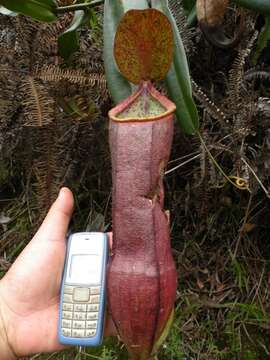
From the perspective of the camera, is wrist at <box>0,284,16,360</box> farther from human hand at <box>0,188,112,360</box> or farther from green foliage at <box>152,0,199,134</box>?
green foliage at <box>152,0,199,134</box>

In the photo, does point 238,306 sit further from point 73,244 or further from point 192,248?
point 73,244

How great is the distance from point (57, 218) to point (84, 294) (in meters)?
0.20

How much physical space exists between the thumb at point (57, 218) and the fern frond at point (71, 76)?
1.02 ft

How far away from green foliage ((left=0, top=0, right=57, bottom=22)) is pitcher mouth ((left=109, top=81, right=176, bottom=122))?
1.19 feet

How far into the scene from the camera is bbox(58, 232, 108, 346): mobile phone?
2.71 ft

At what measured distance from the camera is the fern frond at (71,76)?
3.75 feet

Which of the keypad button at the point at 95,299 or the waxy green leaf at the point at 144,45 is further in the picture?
the keypad button at the point at 95,299

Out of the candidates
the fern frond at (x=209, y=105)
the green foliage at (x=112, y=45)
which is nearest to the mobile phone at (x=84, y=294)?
the green foliage at (x=112, y=45)

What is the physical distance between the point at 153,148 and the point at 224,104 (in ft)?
1.96

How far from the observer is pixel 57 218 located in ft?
3.20

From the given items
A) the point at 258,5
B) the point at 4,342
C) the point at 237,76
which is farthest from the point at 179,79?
the point at 4,342

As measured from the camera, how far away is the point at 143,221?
66 centimetres

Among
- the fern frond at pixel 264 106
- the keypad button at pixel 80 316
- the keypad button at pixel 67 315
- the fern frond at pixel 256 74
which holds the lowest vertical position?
the keypad button at pixel 67 315

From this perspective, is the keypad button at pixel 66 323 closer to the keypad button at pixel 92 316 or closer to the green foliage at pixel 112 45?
the keypad button at pixel 92 316
